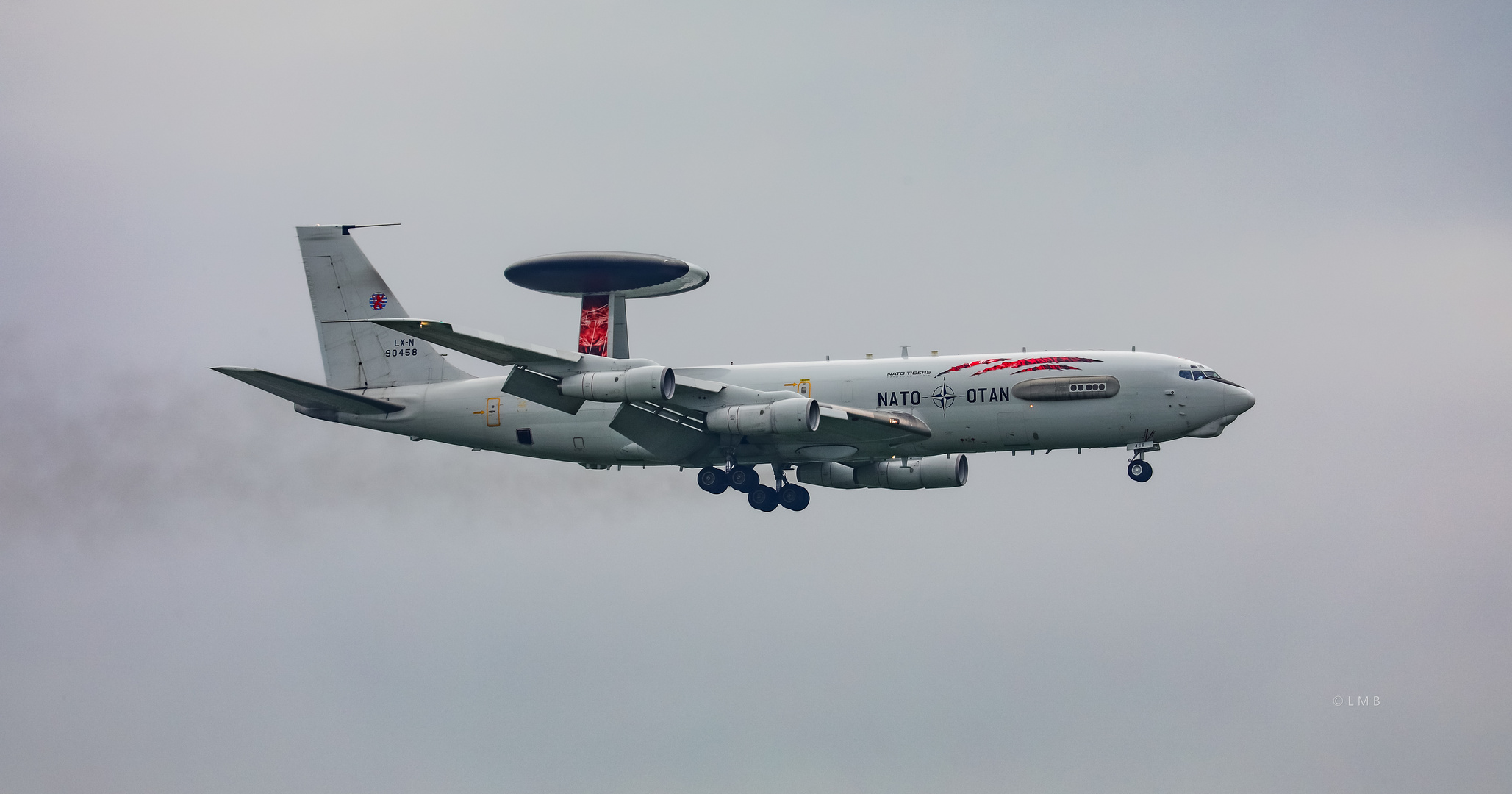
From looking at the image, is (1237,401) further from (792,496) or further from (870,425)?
(792,496)

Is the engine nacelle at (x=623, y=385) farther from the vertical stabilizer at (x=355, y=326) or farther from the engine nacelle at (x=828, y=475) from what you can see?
the vertical stabilizer at (x=355, y=326)

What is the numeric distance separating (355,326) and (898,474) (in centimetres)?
2143

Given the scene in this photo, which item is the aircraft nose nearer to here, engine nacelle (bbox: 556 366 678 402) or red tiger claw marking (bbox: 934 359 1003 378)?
red tiger claw marking (bbox: 934 359 1003 378)

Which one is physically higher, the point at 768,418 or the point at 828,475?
the point at 768,418

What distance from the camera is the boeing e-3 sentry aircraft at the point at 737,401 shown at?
45.2m

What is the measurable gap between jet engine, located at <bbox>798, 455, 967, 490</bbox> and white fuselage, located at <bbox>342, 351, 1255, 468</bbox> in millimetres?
3634

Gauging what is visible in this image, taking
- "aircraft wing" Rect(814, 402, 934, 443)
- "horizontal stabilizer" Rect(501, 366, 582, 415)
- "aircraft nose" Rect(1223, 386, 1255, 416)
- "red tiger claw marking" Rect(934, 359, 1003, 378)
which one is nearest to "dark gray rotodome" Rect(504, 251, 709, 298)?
"horizontal stabilizer" Rect(501, 366, 582, 415)

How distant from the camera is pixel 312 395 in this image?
162ft

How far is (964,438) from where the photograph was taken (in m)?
47.3

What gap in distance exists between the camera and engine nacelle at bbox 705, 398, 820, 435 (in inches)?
1780

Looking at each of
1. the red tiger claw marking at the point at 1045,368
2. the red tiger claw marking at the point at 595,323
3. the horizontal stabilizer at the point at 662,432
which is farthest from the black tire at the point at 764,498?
the red tiger claw marking at the point at 1045,368

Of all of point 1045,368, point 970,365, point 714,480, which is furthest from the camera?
point 714,480

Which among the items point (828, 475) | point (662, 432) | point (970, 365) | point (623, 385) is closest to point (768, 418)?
point (662, 432)

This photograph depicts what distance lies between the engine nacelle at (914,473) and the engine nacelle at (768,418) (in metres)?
8.36
